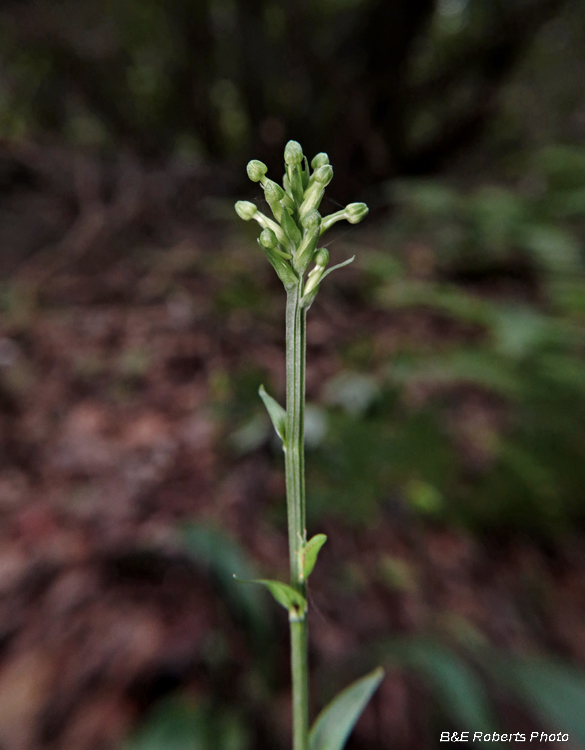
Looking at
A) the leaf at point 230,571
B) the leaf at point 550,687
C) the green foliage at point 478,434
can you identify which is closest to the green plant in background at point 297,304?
the leaf at point 230,571

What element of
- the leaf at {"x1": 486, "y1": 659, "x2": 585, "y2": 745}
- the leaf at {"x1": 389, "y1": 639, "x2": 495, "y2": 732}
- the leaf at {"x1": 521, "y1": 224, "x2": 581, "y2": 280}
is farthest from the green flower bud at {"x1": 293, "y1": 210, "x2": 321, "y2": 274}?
the leaf at {"x1": 521, "y1": 224, "x2": 581, "y2": 280}

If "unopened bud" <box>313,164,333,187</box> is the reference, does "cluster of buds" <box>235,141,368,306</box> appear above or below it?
below

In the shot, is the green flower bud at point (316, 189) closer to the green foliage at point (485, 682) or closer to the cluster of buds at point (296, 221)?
the cluster of buds at point (296, 221)

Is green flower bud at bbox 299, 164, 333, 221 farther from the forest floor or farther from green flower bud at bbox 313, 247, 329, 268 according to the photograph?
the forest floor

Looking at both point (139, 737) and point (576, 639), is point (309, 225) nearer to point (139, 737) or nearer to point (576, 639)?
point (139, 737)

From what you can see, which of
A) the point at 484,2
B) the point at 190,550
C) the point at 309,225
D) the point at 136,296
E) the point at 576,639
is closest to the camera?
the point at 309,225

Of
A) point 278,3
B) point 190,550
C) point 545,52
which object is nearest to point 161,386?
point 190,550

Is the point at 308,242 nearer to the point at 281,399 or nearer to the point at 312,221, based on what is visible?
the point at 312,221
